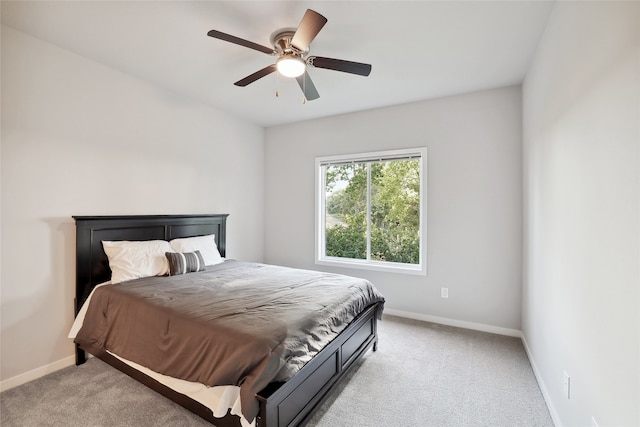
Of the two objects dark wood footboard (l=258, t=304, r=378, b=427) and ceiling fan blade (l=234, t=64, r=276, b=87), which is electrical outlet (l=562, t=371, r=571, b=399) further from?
ceiling fan blade (l=234, t=64, r=276, b=87)

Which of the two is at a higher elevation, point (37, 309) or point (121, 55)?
point (121, 55)

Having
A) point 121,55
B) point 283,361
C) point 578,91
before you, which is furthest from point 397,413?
point 121,55

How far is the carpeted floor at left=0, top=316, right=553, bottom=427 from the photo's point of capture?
1.90 m

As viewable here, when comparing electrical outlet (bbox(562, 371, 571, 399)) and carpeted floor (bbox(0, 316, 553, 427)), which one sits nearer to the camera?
electrical outlet (bbox(562, 371, 571, 399))

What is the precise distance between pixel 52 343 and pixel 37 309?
34 cm

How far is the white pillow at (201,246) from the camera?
323 centimetres

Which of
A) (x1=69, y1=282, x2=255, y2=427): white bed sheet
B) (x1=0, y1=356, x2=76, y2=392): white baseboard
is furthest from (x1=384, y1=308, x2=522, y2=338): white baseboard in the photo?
(x1=0, y1=356, x2=76, y2=392): white baseboard

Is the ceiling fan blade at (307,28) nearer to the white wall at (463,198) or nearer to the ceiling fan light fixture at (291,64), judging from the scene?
the ceiling fan light fixture at (291,64)

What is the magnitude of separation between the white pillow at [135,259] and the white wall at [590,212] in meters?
3.19

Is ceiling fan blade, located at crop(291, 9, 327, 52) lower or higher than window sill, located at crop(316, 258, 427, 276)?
higher

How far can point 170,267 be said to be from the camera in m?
2.85

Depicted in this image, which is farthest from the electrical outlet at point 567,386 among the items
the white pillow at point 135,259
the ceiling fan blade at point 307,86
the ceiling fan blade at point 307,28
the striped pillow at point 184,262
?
the white pillow at point 135,259

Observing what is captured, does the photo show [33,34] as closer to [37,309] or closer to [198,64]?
[198,64]

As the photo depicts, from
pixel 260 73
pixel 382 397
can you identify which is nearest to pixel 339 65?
pixel 260 73
